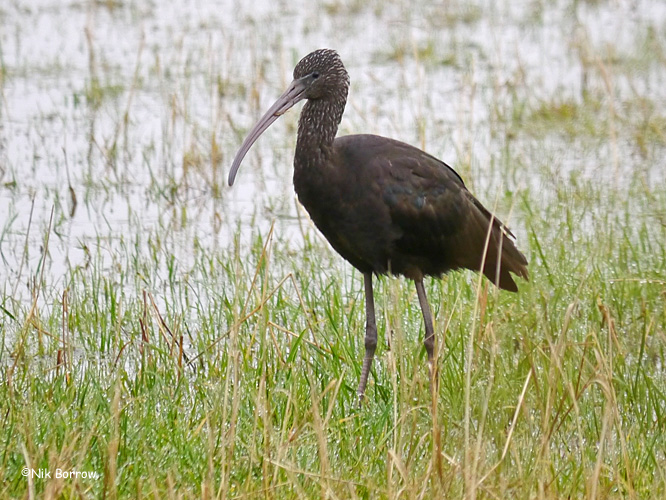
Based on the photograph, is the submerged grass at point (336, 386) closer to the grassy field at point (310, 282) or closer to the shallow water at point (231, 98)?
the grassy field at point (310, 282)

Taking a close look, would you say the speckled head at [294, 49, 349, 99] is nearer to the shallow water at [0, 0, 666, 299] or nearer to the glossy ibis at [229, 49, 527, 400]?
the glossy ibis at [229, 49, 527, 400]

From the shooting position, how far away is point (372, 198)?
4.31 meters

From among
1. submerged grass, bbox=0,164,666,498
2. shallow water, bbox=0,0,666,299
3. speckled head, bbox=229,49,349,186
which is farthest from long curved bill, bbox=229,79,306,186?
shallow water, bbox=0,0,666,299

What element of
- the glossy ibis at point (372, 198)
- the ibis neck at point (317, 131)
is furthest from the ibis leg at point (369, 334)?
the ibis neck at point (317, 131)

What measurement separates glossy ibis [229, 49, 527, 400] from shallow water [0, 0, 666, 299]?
1.58 meters

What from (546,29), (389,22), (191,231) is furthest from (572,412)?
(546,29)

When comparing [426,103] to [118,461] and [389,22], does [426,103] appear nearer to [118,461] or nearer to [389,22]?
[389,22]

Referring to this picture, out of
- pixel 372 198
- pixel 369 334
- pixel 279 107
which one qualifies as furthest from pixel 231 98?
pixel 372 198

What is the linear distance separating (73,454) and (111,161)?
4216mm

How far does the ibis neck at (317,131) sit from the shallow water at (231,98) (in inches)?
61.6

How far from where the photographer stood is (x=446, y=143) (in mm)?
7980

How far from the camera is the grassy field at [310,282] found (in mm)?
3484

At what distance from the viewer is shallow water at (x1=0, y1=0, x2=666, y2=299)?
677cm

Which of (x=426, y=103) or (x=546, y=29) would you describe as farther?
(x=546, y=29)
